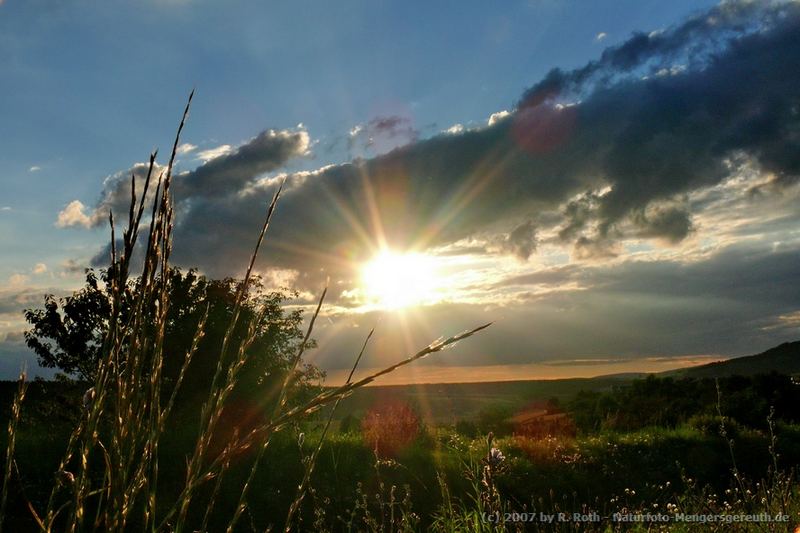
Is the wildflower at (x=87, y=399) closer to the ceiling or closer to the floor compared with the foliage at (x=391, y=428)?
closer to the ceiling

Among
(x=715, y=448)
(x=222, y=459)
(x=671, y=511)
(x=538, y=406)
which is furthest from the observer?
(x=538, y=406)

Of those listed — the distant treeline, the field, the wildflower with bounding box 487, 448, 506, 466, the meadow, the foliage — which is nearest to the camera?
the wildflower with bounding box 487, 448, 506, 466

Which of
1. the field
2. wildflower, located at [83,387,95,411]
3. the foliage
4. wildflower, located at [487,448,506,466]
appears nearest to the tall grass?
wildflower, located at [83,387,95,411]

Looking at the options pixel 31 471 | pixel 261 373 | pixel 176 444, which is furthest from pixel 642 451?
pixel 31 471

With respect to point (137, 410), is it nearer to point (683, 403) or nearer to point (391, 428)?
point (391, 428)

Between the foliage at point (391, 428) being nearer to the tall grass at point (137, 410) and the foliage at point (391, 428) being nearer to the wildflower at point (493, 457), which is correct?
the wildflower at point (493, 457)

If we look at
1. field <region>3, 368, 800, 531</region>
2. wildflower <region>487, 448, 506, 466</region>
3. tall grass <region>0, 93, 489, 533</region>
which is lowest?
field <region>3, 368, 800, 531</region>

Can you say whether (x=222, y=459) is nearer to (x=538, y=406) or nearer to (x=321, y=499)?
(x=321, y=499)

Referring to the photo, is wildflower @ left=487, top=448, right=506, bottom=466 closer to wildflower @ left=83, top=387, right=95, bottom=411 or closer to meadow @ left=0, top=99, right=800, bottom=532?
meadow @ left=0, top=99, right=800, bottom=532

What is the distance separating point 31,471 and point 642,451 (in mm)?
10752

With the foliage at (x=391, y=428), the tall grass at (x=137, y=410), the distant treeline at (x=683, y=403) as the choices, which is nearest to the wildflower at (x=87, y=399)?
the tall grass at (x=137, y=410)

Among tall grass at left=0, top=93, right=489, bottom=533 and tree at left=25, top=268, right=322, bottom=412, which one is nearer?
tall grass at left=0, top=93, right=489, bottom=533

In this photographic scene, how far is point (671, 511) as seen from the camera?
5062 mm

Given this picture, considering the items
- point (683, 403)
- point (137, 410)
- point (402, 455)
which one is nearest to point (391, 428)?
point (402, 455)
